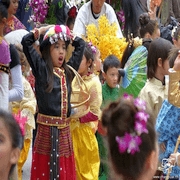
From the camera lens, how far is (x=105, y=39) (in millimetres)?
8109

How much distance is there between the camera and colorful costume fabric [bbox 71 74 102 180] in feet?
22.5

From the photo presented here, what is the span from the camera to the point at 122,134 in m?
3.21

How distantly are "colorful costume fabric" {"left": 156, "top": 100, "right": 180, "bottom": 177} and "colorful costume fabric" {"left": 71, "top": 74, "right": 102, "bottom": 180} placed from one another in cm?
148

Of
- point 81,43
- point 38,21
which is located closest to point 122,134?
point 81,43

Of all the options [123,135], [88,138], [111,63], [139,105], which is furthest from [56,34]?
[123,135]

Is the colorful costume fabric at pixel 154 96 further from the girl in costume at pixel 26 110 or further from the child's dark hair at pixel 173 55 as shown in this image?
the girl in costume at pixel 26 110

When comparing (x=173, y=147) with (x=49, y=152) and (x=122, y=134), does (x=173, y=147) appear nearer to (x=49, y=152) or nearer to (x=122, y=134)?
(x=49, y=152)

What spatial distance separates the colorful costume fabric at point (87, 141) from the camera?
6.86 meters

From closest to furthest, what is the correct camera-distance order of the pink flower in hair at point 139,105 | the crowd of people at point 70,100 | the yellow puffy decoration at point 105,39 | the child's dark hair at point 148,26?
the pink flower in hair at point 139,105
the crowd of people at point 70,100
the yellow puffy decoration at point 105,39
the child's dark hair at point 148,26

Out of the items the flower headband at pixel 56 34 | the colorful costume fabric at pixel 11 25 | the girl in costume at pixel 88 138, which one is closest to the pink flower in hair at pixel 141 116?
the flower headband at pixel 56 34

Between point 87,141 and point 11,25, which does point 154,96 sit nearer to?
point 87,141

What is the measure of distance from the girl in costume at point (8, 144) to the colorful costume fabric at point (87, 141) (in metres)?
2.78

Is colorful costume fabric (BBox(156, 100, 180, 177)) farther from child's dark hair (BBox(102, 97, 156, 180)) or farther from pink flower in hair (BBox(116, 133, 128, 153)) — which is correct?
pink flower in hair (BBox(116, 133, 128, 153))

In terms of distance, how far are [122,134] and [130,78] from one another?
3.85m
